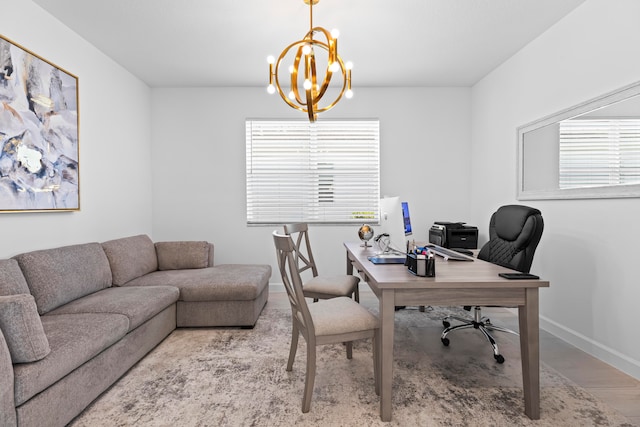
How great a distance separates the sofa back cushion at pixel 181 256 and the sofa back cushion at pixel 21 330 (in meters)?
2.23

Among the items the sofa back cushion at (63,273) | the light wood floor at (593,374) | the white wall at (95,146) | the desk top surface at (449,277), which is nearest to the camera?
the desk top surface at (449,277)

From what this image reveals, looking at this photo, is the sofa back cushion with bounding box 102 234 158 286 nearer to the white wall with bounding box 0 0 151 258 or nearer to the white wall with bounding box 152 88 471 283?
the white wall with bounding box 0 0 151 258

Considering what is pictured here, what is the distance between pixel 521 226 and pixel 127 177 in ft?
12.8

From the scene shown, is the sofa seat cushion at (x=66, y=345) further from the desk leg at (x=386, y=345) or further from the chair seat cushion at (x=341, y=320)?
the desk leg at (x=386, y=345)

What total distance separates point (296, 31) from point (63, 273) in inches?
104

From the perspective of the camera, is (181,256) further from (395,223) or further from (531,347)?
(531,347)

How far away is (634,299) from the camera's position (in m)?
2.30

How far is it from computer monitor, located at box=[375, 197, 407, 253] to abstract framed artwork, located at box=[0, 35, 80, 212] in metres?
2.64

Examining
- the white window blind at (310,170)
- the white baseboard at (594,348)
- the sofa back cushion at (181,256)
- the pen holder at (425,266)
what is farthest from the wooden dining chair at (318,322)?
the white window blind at (310,170)

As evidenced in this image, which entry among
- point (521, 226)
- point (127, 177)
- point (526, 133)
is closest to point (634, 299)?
point (521, 226)

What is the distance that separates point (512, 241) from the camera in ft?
8.33

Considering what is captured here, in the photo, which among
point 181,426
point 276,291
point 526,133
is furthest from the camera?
point 276,291

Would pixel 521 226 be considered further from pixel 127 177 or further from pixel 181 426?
pixel 127 177

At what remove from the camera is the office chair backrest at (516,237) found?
2389 millimetres
